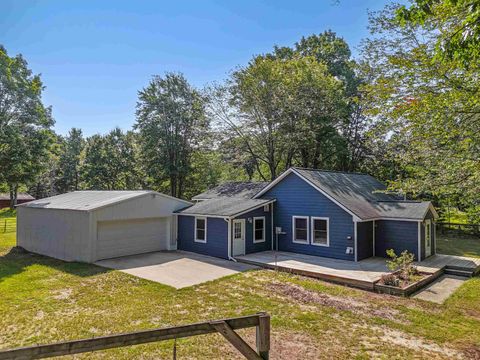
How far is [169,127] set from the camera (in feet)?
102

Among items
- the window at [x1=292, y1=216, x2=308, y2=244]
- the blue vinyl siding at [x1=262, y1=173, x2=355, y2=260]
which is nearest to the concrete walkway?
the blue vinyl siding at [x1=262, y1=173, x2=355, y2=260]

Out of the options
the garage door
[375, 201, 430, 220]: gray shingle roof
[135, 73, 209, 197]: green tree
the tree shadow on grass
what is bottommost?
the tree shadow on grass

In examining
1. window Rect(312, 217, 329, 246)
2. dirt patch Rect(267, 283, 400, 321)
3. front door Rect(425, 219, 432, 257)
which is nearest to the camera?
dirt patch Rect(267, 283, 400, 321)

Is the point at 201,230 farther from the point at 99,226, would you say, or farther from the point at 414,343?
the point at 414,343

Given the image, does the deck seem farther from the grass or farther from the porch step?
the grass

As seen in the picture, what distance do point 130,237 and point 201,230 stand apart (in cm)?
332

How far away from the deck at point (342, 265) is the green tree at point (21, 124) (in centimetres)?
1268

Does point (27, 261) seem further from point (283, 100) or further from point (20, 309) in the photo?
point (283, 100)

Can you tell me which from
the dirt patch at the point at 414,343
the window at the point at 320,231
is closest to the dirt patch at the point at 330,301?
the dirt patch at the point at 414,343

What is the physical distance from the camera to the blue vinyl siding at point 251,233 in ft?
47.7

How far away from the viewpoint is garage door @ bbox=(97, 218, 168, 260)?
13.6 meters

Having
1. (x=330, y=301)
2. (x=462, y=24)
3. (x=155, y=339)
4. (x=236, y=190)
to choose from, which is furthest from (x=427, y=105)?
(x=236, y=190)

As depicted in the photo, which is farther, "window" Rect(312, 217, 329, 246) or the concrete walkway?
"window" Rect(312, 217, 329, 246)

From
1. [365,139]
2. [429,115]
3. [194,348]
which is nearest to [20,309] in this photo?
[194,348]
